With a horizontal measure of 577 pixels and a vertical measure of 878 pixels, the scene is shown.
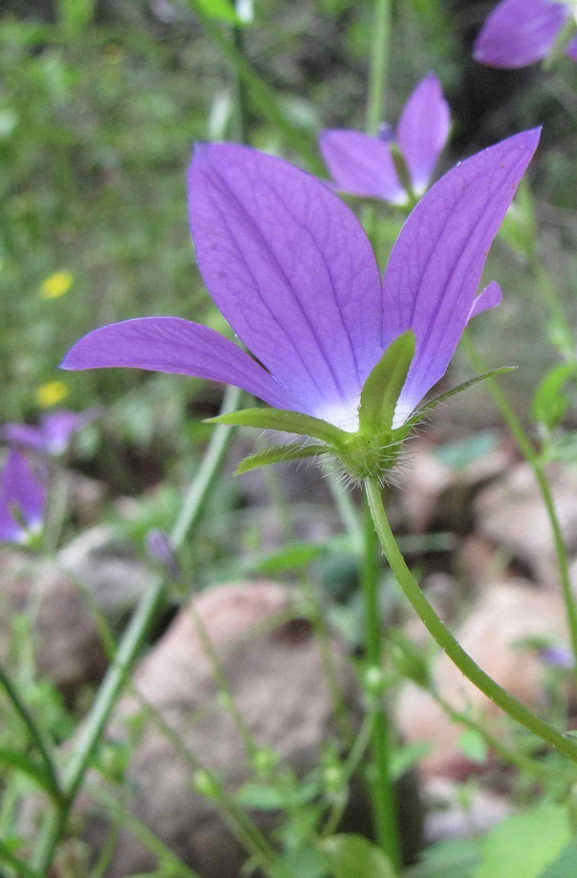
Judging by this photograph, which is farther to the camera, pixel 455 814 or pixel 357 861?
pixel 455 814

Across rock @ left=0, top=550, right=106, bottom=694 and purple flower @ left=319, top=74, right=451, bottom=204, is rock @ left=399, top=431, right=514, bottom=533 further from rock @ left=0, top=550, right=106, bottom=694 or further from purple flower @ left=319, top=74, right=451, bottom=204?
purple flower @ left=319, top=74, right=451, bottom=204

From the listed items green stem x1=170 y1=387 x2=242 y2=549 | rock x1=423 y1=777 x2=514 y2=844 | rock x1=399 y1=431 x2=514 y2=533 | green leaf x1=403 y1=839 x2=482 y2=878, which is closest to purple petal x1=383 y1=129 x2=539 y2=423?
green stem x1=170 y1=387 x2=242 y2=549

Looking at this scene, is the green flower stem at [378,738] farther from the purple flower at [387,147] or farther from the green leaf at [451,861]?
the purple flower at [387,147]

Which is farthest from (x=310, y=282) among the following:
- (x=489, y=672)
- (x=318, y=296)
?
(x=489, y=672)

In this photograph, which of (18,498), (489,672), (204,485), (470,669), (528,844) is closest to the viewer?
(470,669)

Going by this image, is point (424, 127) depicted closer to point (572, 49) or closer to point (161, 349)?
point (572, 49)

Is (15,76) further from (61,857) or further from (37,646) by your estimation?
(61,857)
